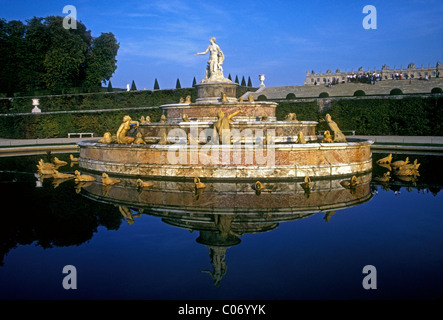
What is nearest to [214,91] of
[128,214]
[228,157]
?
[228,157]

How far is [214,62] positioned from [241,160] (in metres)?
14.4

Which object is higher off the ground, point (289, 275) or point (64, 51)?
point (64, 51)

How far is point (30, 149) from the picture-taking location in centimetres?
2892

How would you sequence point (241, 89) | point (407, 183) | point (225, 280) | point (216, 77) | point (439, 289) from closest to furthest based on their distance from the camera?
point (439, 289) → point (225, 280) → point (407, 183) → point (216, 77) → point (241, 89)

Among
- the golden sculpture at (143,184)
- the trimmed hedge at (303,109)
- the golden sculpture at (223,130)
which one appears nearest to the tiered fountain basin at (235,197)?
the golden sculpture at (143,184)

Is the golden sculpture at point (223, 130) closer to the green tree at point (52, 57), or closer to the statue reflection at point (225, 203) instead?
the statue reflection at point (225, 203)

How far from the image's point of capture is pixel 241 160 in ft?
50.1

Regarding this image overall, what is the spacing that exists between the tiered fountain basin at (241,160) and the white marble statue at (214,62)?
12.9m

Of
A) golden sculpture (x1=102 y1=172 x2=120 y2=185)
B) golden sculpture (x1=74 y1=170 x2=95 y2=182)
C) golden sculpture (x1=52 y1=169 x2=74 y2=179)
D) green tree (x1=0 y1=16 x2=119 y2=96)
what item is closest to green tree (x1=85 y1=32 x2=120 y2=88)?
green tree (x1=0 y1=16 x2=119 y2=96)

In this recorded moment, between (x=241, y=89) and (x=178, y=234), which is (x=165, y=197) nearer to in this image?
(x=178, y=234)

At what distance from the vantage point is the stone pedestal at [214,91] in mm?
27391

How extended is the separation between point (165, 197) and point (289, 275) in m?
6.54

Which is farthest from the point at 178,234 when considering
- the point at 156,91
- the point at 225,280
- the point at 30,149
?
the point at 156,91

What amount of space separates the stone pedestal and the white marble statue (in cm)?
52
